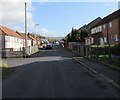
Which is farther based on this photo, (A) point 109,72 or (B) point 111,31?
(B) point 111,31

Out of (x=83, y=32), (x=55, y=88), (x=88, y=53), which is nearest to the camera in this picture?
(x=55, y=88)

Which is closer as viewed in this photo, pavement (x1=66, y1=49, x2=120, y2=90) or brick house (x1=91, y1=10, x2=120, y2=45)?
pavement (x1=66, y1=49, x2=120, y2=90)

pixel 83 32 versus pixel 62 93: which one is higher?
pixel 83 32

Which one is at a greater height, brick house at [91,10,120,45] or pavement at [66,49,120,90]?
brick house at [91,10,120,45]

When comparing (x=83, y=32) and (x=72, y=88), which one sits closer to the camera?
(x=72, y=88)

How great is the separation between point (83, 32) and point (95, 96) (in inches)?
1888

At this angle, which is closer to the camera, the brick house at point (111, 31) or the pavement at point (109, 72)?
the pavement at point (109, 72)

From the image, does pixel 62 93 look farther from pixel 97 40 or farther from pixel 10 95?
pixel 97 40

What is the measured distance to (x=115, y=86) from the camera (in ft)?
22.0

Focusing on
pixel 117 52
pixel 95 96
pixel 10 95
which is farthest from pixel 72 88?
pixel 117 52

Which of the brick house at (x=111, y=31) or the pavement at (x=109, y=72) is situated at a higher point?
the brick house at (x=111, y=31)

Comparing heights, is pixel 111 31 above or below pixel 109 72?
above

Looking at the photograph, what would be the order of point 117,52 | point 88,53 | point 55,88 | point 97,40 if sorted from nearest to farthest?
point 55,88, point 117,52, point 88,53, point 97,40

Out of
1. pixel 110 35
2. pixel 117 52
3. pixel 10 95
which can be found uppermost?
pixel 110 35
